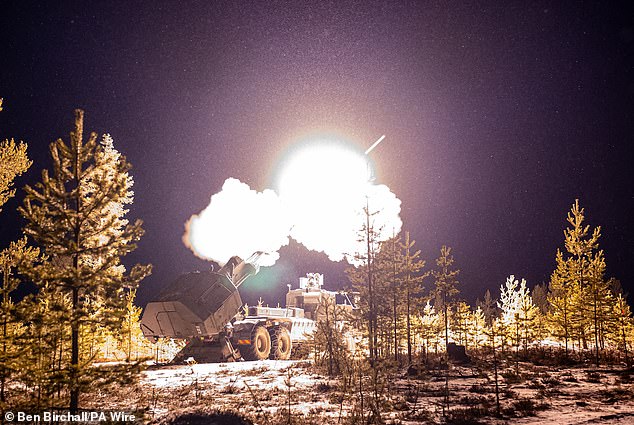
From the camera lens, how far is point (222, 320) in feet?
69.5

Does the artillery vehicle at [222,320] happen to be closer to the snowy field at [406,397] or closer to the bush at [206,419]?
the snowy field at [406,397]

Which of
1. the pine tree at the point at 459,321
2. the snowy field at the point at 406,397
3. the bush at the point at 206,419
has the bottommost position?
the snowy field at the point at 406,397

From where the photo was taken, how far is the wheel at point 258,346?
83.7 ft

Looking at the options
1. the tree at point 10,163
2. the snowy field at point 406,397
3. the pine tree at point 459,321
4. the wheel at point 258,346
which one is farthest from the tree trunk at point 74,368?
the pine tree at point 459,321

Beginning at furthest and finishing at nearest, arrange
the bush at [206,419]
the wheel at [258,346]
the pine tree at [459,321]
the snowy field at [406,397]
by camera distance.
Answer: the pine tree at [459,321] < the wheel at [258,346] < the snowy field at [406,397] < the bush at [206,419]

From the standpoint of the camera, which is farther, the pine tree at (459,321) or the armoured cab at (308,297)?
the armoured cab at (308,297)

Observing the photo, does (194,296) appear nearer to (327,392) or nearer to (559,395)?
(327,392)

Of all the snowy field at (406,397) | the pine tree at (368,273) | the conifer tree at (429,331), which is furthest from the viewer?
the conifer tree at (429,331)

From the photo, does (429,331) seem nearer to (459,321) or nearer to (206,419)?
(459,321)

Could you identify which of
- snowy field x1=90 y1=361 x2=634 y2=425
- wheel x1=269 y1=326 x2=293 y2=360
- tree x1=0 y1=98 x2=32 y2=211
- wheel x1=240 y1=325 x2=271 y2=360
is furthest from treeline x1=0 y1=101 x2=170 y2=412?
wheel x1=269 y1=326 x2=293 y2=360

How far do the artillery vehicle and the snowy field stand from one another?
7.26 feet

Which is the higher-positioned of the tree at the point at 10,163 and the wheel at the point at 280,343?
the tree at the point at 10,163

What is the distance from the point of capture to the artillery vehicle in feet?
67.7

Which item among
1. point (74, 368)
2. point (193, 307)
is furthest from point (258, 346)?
point (74, 368)
